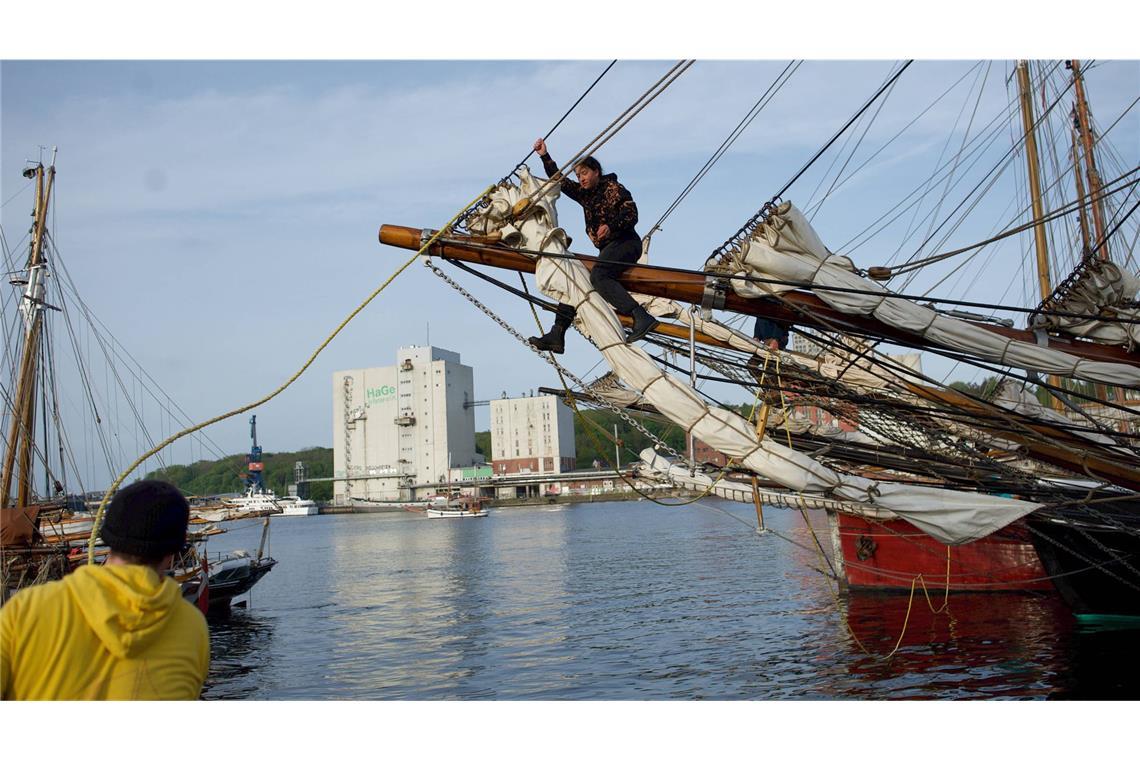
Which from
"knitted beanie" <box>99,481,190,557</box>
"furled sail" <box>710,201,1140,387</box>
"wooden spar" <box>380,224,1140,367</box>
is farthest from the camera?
"wooden spar" <box>380,224,1140,367</box>

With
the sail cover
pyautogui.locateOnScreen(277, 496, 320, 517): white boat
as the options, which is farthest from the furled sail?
pyautogui.locateOnScreen(277, 496, 320, 517): white boat

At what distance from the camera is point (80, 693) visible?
2.58m

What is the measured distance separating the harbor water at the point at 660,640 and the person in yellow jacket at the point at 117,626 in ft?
25.4

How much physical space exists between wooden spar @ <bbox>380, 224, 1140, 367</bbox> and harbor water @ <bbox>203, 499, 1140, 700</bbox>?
251 cm

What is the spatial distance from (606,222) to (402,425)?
412 feet

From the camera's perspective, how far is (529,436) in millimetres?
139000

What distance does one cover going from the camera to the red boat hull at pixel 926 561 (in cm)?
2009

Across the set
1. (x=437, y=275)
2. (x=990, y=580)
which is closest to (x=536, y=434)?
(x=990, y=580)

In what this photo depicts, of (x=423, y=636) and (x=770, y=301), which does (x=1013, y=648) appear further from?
(x=423, y=636)

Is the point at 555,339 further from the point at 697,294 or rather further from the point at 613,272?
the point at 697,294

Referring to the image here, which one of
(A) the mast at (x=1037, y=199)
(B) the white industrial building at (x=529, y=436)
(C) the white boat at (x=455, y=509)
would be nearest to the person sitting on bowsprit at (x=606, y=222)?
(A) the mast at (x=1037, y=199)

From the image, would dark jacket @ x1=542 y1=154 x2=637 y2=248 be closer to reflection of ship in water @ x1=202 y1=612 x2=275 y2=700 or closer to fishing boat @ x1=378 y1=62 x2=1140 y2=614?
fishing boat @ x1=378 y1=62 x2=1140 y2=614

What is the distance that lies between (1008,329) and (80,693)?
1070 centimetres

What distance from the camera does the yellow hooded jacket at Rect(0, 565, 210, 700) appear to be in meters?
2.51
